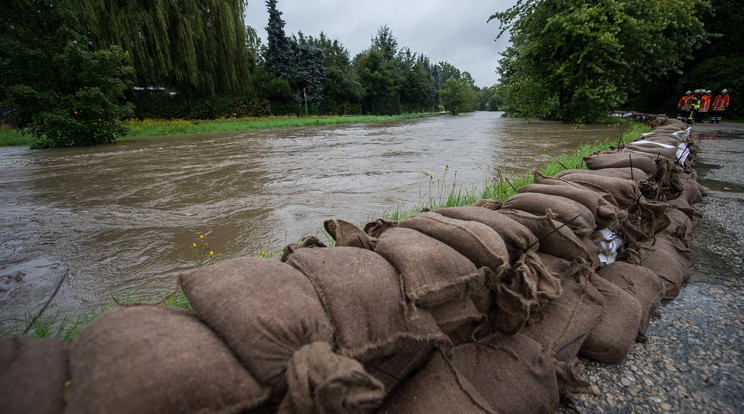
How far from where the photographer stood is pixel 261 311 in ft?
2.39

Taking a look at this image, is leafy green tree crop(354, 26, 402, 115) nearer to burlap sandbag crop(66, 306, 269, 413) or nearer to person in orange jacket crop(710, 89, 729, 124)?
person in orange jacket crop(710, 89, 729, 124)

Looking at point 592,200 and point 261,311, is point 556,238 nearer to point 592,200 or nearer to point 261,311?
point 592,200

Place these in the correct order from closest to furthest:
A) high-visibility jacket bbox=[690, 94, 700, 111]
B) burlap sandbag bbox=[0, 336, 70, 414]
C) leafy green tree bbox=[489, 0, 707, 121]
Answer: burlap sandbag bbox=[0, 336, 70, 414], leafy green tree bbox=[489, 0, 707, 121], high-visibility jacket bbox=[690, 94, 700, 111]

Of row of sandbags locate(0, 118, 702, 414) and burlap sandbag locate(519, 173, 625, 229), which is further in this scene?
burlap sandbag locate(519, 173, 625, 229)

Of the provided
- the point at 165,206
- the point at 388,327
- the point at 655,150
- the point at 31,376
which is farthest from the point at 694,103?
the point at 31,376

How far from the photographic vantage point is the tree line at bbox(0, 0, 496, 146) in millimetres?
8023

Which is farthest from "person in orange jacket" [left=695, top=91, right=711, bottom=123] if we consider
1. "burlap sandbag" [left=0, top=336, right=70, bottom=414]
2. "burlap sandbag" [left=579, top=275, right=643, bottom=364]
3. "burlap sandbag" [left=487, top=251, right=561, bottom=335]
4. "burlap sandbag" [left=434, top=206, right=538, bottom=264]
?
"burlap sandbag" [left=0, top=336, right=70, bottom=414]

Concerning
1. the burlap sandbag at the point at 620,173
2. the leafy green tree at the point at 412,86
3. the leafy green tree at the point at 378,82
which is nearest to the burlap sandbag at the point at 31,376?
the burlap sandbag at the point at 620,173

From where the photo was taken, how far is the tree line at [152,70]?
8.02 m

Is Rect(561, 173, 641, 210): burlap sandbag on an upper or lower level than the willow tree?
lower

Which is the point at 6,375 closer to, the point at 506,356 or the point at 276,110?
the point at 506,356

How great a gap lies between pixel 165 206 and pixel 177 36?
1602cm

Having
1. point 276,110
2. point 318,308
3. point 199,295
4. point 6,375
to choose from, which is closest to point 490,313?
point 318,308

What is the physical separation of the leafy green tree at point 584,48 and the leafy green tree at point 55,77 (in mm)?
14114
